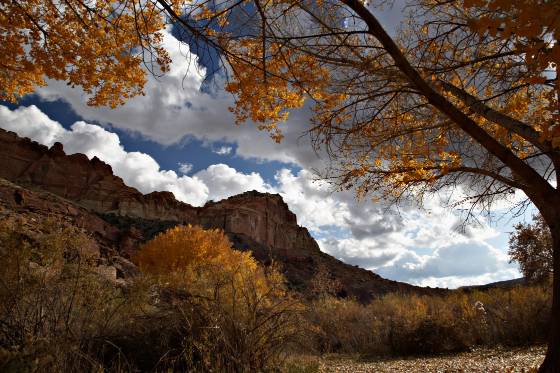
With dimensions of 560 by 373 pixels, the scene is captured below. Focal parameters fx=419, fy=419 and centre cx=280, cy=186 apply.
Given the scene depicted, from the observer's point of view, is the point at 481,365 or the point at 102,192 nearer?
the point at 481,365

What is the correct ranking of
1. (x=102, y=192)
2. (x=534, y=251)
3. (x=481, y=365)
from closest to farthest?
(x=481, y=365) → (x=534, y=251) → (x=102, y=192)

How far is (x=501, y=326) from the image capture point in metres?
10.9

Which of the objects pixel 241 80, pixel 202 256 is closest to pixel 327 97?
pixel 241 80

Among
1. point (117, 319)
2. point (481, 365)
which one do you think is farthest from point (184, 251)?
point (117, 319)

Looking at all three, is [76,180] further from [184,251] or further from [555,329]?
[555,329]

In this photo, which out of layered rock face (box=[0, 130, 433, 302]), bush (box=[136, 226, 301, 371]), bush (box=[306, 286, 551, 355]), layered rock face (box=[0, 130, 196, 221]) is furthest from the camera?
layered rock face (box=[0, 130, 196, 221])

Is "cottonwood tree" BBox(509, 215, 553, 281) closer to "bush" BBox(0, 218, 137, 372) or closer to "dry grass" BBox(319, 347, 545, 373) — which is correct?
"dry grass" BBox(319, 347, 545, 373)

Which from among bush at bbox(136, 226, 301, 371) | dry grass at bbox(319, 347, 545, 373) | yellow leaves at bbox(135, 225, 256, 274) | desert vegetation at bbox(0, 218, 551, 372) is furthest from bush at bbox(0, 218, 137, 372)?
yellow leaves at bbox(135, 225, 256, 274)

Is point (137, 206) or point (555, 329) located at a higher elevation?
point (137, 206)

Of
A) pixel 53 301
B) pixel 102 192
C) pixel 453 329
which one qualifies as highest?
pixel 102 192

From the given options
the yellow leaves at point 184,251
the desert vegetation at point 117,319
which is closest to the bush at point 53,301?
the desert vegetation at point 117,319

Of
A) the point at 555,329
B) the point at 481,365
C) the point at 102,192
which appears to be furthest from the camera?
the point at 102,192

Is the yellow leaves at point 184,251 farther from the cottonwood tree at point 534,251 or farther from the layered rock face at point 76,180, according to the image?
the layered rock face at point 76,180

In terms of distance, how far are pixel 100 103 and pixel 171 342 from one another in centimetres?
457
